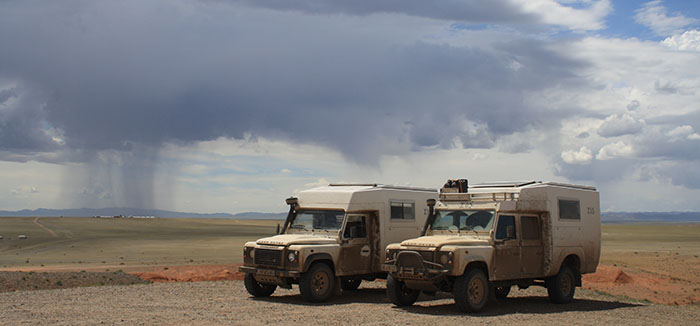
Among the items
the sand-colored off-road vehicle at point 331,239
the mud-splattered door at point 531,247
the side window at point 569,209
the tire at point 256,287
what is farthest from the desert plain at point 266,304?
the side window at point 569,209

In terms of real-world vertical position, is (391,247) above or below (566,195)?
below

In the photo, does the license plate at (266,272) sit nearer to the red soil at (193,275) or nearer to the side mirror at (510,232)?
the side mirror at (510,232)

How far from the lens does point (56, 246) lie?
56969mm

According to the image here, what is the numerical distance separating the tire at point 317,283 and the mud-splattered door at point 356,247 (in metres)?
0.35

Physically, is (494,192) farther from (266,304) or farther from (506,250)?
(266,304)

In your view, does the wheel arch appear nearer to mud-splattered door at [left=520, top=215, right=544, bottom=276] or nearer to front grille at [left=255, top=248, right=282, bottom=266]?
mud-splattered door at [left=520, top=215, right=544, bottom=276]

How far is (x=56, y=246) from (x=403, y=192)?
45147 millimetres

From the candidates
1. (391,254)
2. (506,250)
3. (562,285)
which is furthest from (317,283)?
(562,285)

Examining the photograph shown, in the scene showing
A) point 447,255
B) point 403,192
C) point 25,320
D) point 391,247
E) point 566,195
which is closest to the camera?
point 25,320

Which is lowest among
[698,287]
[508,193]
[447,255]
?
[698,287]

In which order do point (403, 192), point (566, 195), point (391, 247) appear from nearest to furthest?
point (391, 247), point (566, 195), point (403, 192)

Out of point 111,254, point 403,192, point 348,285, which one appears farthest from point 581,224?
point 111,254

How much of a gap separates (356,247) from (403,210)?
210 cm

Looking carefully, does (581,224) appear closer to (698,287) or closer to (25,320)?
(698,287)
